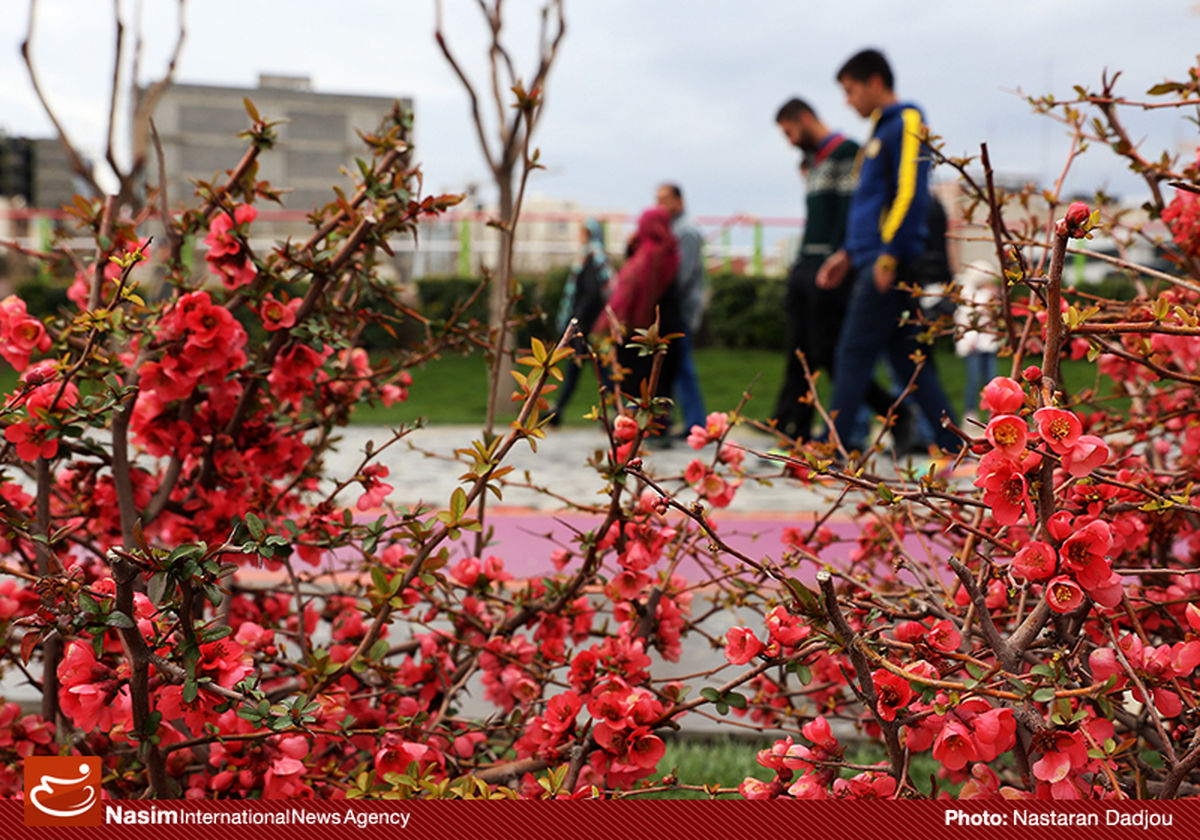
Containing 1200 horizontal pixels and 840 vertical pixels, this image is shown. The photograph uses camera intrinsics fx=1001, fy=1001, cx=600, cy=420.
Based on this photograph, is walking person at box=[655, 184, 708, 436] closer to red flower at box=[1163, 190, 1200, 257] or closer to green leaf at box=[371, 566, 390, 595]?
red flower at box=[1163, 190, 1200, 257]

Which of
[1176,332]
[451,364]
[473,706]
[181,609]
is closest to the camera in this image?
[1176,332]

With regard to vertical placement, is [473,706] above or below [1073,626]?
below

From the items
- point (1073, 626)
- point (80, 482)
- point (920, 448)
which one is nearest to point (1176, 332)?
point (1073, 626)

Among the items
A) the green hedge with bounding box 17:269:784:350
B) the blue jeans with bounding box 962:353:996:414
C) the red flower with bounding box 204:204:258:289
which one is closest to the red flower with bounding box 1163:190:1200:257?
the red flower with bounding box 204:204:258:289

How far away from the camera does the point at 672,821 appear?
1084 millimetres

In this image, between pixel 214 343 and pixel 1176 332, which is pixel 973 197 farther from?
pixel 214 343

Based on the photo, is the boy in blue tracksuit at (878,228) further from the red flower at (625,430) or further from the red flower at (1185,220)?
the red flower at (625,430)

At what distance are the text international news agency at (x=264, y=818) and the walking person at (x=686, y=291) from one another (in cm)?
581

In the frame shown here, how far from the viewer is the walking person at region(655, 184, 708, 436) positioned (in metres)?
7.20

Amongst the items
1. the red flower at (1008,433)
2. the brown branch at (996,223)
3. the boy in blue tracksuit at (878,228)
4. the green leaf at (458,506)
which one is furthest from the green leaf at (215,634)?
the boy in blue tracksuit at (878,228)

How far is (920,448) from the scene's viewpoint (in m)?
6.94

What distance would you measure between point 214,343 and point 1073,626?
4.14 ft

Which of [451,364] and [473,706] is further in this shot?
[451,364]

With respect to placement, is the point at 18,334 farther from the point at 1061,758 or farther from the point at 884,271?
the point at 884,271
